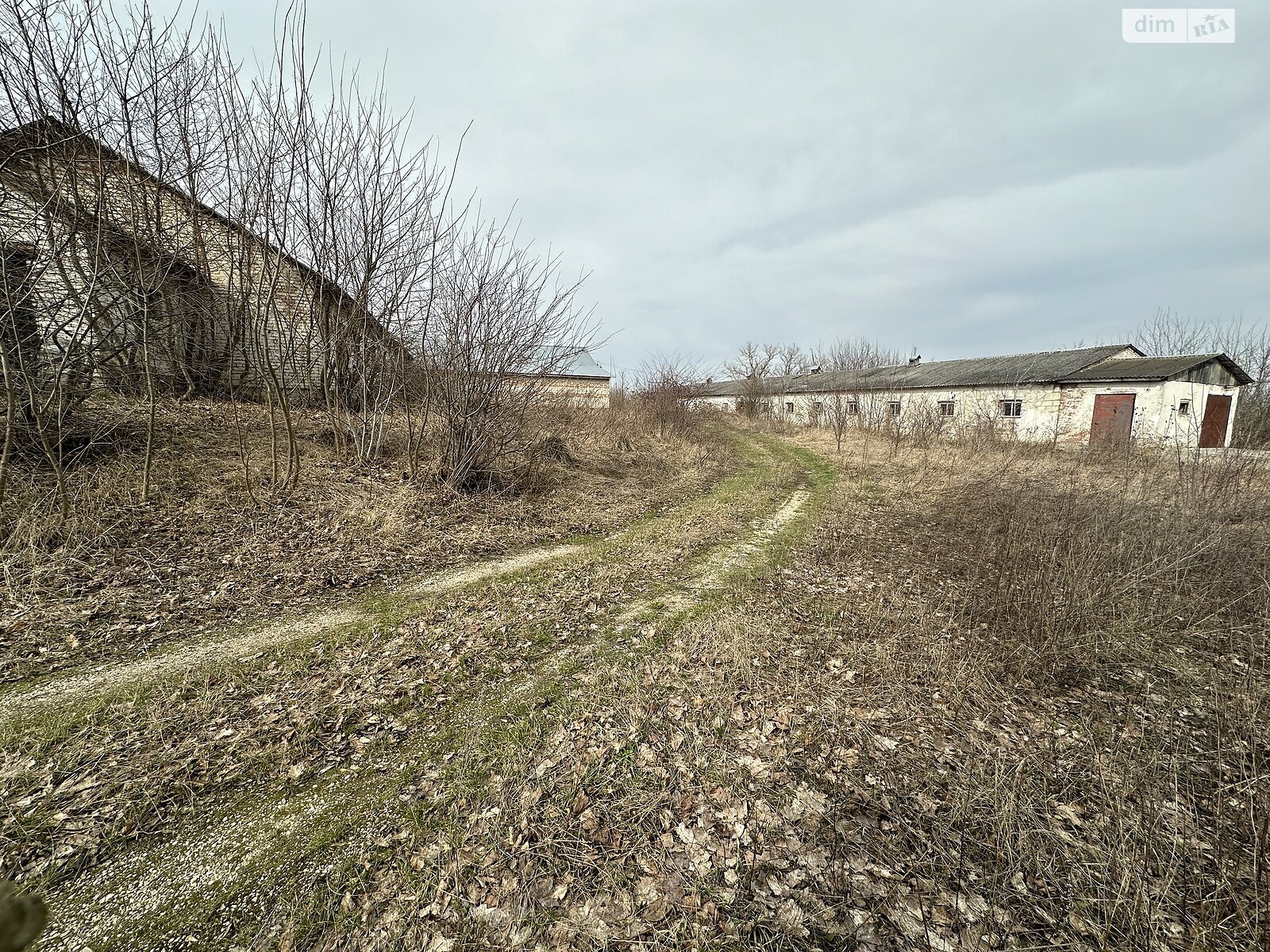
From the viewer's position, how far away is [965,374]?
26.5m

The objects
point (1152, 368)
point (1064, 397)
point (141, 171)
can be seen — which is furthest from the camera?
point (1064, 397)

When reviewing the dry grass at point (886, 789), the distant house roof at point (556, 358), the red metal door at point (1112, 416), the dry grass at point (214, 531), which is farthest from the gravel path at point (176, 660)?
the red metal door at point (1112, 416)

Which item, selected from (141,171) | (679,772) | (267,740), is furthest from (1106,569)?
(141,171)

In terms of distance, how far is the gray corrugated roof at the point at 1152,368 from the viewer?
19703 millimetres

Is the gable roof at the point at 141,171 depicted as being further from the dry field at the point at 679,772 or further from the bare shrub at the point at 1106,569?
the bare shrub at the point at 1106,569

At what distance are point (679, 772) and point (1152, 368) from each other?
2890 cm

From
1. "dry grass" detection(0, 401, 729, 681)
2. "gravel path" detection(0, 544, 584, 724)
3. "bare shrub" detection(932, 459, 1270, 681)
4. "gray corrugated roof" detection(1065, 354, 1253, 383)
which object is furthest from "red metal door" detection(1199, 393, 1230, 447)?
"gravel path" detection(0, 544, 584, 724)

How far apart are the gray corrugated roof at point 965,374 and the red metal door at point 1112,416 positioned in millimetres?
1770

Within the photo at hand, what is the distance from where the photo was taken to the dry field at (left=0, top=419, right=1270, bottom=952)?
240 cm

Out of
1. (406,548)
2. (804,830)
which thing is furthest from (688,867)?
(406,548)

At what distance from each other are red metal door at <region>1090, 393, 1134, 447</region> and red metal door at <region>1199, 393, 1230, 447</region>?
3.97 m

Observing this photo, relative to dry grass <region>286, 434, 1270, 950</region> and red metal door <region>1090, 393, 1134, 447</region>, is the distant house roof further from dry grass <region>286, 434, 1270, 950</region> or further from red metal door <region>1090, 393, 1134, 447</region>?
red metal door <region>1090, 393, 1134, 447</region>

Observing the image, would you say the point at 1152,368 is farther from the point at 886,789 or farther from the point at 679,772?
the point at 679,772

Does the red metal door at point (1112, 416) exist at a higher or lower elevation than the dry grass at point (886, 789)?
higher
